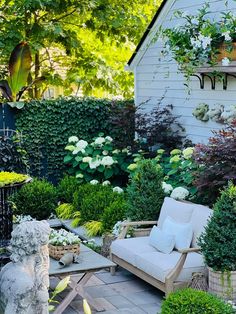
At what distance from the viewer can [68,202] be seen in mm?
9555

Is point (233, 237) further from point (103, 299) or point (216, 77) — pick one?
point (216, 77)

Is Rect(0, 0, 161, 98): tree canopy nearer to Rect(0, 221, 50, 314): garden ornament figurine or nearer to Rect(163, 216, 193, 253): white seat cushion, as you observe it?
Rect(163, 216, 193, 253): white seat cushion

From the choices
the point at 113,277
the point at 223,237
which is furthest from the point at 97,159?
the point at 223,237

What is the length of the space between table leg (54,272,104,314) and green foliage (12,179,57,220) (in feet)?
10.7

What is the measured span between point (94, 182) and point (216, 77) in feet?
9.14

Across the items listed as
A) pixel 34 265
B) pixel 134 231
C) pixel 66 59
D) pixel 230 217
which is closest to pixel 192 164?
pixel 134 231

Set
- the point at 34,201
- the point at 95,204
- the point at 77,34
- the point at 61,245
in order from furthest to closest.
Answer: the point at 77,34
the point at 34,201
the point at 95,204
the point at 61,245

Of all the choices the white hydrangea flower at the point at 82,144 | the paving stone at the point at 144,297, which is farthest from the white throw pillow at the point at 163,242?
the white hydrangea flower at the point at 82,144

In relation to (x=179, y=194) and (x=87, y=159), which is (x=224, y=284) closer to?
(x=179, y=194)

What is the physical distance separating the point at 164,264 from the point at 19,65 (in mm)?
5639

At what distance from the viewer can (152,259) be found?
18.7 ft

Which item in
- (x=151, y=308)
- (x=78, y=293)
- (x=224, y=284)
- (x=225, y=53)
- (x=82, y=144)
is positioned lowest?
(x=151, y=308)

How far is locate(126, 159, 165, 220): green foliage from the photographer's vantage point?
22.8 ft

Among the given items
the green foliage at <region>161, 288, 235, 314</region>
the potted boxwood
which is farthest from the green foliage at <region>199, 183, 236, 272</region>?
the green foliage at <region>161, 288, 235, 314</region>
